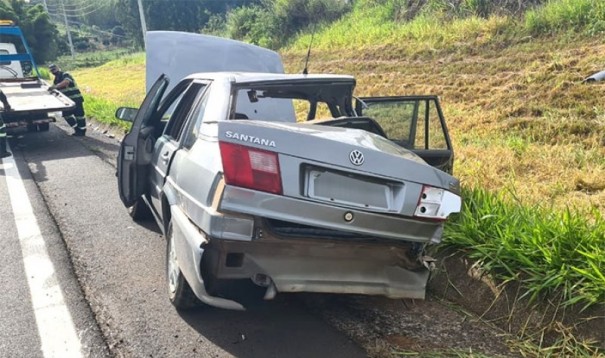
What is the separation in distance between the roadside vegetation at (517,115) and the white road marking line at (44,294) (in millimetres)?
2633

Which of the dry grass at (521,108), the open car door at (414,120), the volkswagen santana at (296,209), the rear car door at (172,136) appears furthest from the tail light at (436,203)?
the dry grass at (521,108)

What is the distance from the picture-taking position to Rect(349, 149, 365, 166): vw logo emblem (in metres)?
2.82

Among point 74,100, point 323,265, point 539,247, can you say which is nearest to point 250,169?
point 323,265

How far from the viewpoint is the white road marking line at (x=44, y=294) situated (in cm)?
315

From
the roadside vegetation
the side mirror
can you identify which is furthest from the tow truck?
the side mirror

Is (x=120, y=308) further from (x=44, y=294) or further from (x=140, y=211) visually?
(x=140, y=211)

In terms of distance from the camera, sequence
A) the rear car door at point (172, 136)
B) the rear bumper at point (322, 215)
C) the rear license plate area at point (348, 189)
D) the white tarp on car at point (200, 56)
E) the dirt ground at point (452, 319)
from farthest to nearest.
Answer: the white tarp on car at point (200, 56) < the rear car door at point (172, 136) < the dirt ground at point (452, 319) < the rear license plate area at point (348, 189) < the rear bumper at point (322, 215)

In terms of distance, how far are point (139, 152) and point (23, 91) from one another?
8.53 metres

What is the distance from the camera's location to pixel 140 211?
545 cm

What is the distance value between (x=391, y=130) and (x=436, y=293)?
5.19ft

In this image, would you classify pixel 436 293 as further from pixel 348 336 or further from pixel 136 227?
pixel 136 227

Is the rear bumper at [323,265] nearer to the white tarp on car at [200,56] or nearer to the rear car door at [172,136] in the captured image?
the rear car door at [172,136]

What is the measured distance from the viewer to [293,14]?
28.3 metres

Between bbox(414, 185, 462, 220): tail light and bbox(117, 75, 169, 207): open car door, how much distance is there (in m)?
2.66
